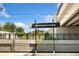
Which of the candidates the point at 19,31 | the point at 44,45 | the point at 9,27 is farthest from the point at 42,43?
the point at 9,27

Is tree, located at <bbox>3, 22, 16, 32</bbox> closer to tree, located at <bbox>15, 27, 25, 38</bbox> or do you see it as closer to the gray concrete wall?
tree, located at <bbox>15, 27, 25, 38</bbox>

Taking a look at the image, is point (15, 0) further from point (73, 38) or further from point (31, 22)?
point (73, 38)

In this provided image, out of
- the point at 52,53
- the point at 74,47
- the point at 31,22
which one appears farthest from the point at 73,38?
the point at 31,22

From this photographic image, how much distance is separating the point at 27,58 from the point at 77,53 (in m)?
1.01

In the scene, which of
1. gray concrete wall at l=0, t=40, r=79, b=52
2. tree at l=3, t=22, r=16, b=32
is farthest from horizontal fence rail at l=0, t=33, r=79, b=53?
tree at l=3, t=22, r=16, b=32

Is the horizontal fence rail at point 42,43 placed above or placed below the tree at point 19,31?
below

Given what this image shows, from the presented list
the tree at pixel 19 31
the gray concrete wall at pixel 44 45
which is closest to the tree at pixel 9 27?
the tree at pixel 19 31

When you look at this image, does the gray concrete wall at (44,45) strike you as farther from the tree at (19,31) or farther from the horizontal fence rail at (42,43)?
the tree at (19,31)

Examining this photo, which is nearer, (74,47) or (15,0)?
(15,0)

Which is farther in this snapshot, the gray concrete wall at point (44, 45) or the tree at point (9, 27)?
the gray concrete wall at point (44, 45)

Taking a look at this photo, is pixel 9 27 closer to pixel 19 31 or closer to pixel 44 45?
pixel 19 31

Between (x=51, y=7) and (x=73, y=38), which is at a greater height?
(x=51, y=7)

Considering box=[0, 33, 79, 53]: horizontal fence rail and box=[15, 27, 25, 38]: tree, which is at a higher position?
box=[15, 27, 25, 38]: tree

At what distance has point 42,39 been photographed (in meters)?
5.34
